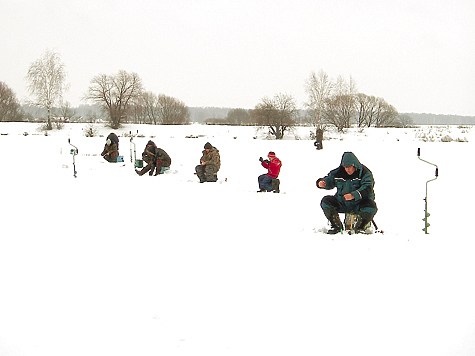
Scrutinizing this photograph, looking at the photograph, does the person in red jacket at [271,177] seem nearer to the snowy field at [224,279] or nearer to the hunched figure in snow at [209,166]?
the snowy field at [224,279]

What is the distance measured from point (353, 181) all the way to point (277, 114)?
98.3 ft

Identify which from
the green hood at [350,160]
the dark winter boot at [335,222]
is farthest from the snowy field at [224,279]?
the green hood at [350,160]

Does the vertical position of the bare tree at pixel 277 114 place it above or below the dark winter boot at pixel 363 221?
above

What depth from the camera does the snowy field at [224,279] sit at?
3.31 metres

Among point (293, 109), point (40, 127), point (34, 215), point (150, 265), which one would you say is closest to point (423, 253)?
point (150, 265)

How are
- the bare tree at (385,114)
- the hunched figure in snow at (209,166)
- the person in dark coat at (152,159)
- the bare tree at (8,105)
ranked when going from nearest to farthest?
the hunched figure in snow at (209,166) → the person in dark coat at (152,159) → the bare tree at (8,105) → the bare tree at (385,114)

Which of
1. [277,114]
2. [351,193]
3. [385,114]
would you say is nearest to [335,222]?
[351,193]

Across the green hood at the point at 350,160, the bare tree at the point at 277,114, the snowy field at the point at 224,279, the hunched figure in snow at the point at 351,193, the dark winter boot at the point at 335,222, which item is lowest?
the snowy field at the point at 224,279

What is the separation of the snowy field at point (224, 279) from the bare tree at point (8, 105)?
49267mm

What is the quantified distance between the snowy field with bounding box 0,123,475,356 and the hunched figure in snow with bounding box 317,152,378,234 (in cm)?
45

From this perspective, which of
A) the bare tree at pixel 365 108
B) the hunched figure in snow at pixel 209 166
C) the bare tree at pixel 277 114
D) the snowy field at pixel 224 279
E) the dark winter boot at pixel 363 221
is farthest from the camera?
the bare tree at pixel 365 108

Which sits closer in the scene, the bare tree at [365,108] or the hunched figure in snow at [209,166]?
the hunched figure in snow at [209,166]

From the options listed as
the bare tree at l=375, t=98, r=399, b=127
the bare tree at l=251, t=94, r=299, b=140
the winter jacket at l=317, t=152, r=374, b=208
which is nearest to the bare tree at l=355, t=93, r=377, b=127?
the bare tree at l=375, t=98, r=399, b=127

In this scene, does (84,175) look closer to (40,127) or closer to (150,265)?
(150,265)
